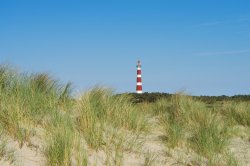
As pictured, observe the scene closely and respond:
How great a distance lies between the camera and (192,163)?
6961 mm

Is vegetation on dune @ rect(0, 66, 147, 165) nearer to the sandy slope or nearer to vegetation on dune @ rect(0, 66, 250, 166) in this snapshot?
vegetation on dune @ rect(0, 66, 250, 166)

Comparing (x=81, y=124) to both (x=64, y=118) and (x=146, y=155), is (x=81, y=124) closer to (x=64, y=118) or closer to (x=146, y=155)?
(x=64, y=118)

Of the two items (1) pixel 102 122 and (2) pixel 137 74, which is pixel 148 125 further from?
(2) pixel 137 74

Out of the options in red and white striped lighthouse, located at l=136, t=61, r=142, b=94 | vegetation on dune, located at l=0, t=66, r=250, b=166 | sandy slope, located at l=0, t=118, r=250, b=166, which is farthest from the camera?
red and white striped lighthouse, located at l=136, t=61, r=142, b=94

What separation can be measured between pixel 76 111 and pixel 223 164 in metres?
2.46

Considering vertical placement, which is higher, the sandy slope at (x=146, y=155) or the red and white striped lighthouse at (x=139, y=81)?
the red and white striped lighthouse at (x=139, y=81)

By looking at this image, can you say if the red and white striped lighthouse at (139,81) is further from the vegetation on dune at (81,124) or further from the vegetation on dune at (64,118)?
the vegetation on dune at (64,118)

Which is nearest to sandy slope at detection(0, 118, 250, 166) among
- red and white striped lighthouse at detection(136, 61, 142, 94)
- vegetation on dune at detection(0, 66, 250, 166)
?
vegetation on dune at detection(0, 66, 250, 166)

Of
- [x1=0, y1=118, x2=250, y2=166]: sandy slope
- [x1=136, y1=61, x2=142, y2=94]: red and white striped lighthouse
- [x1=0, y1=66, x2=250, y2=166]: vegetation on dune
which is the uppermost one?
Answer: [x1=136, y1=61, x2=142, y2=94]: red and white striped lighthouse

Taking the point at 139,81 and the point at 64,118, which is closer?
the point at 64,118

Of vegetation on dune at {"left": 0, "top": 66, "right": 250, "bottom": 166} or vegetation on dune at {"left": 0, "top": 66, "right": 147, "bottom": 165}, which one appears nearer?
vegetation on dune at {"left": 0, "top": 66, "right": 147, "bottom": 165}

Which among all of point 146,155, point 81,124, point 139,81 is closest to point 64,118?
point 81,124

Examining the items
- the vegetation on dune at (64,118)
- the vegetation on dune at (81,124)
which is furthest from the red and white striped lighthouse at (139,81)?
the vegetation on dune at (64,118)

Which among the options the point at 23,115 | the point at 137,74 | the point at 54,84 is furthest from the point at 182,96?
the point at 137,74
